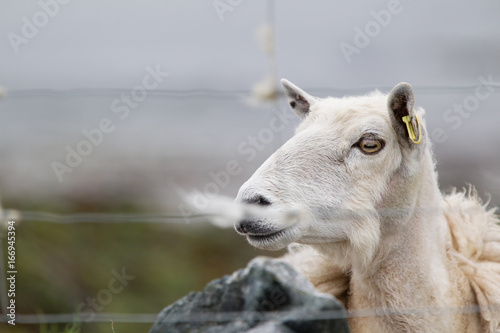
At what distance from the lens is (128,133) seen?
435 inches

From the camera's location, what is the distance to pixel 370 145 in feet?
10.8

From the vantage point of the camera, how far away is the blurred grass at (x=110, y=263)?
26.5 feet

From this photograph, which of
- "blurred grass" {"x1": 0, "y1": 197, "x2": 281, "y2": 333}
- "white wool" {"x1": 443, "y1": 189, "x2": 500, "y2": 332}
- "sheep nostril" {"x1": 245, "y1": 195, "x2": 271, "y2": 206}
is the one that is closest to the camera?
"sheep nostril" {"x1": 245, "y1": 195, "x2": 271, "y2": 206}

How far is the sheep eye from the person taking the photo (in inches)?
129

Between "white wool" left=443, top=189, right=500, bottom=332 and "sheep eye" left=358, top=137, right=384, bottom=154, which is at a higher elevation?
"sheep eye" left=358, top=137, right=384, bottom=154

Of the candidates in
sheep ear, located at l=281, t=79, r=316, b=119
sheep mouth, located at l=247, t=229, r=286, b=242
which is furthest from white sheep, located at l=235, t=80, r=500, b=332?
sheep ear, located at l=281, t=79, r=316, b=119

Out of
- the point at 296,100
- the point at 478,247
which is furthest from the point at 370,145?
the point at 478,247

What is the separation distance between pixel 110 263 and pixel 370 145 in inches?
244

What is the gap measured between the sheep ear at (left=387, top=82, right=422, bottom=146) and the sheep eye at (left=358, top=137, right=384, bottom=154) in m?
0.14

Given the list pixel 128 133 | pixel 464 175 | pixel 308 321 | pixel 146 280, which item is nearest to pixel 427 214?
pixel 308 321

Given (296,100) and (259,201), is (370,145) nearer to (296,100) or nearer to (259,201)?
(259,201)

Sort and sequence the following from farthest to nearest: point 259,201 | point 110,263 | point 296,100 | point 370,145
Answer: point 110,263, point 296,100, point 370,145, point 259,201

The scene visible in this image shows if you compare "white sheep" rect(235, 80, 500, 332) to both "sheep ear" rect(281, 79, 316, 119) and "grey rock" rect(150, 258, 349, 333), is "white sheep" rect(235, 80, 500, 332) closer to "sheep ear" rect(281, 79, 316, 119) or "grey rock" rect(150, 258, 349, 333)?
"sheep ear" rect(281, 79, 316, 119)

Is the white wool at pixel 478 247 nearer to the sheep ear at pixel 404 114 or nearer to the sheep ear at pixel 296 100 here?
the sheep ear at pixel 404 114
